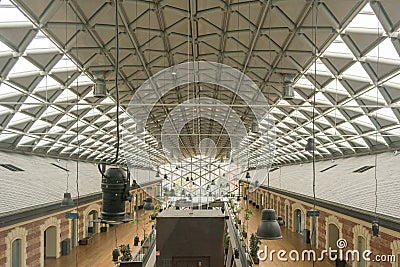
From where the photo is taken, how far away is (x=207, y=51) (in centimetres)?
1148

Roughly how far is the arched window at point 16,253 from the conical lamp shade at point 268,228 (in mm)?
10392

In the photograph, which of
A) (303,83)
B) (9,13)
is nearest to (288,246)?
(303,83)

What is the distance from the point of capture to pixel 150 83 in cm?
1395

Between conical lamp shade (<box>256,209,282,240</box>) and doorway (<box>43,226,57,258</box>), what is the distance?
45.8ft

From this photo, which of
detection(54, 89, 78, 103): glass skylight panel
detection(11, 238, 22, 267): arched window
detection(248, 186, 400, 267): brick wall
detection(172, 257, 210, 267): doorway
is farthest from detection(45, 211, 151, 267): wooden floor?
detection(248, 186, 400, 267): brick wall

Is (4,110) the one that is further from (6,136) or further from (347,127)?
(347,127)

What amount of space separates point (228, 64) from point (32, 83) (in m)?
5.90

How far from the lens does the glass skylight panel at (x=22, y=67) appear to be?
9336 millimetres

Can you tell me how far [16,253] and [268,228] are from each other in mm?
11013

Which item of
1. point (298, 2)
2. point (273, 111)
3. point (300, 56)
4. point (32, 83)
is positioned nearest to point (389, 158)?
point (273, 111)

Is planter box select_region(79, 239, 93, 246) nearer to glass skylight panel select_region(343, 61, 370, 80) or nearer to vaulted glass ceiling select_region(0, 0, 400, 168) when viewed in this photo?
vaulted glass ceiling select_region(0, 0, 400, 168)

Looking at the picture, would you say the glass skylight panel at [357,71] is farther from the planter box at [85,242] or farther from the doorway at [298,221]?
the planter box at [85,242]

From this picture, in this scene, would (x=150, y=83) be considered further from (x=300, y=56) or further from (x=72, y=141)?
(x=72, y=141)
